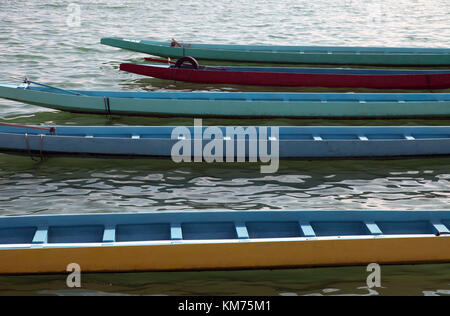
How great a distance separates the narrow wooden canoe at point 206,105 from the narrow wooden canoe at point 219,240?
17.5 ft

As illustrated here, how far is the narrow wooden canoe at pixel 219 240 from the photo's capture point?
287 inches

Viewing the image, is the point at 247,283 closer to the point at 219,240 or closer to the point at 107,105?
the point at 219,240

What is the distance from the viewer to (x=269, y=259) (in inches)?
295

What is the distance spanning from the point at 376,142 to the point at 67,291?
6.07 m

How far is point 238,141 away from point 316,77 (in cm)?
543

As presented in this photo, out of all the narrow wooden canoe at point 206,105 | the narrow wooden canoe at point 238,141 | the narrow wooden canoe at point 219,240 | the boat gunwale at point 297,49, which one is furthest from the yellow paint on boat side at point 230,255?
the boat gunwale at point 297,49

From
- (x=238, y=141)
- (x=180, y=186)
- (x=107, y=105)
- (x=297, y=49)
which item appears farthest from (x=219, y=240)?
Result: (x=297, y=49)

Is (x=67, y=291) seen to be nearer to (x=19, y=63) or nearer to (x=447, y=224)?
A: (x=447, y=224)

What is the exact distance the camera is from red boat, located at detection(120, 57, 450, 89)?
1559cm

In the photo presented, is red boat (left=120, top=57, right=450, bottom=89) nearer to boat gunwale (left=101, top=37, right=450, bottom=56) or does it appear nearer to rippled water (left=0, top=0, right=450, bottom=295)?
rippled water (left=0, top=0, right=450, bottom=295)

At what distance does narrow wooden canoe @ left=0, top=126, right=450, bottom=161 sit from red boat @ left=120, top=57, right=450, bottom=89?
4.12m

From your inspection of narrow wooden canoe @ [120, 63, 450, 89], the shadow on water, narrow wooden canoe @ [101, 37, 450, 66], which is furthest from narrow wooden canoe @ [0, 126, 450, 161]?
narrow wooden canoe @ [101, 37, 450, 66]

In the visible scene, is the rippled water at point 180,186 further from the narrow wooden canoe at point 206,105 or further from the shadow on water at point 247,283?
the narrow wooden canoe at point 206,105

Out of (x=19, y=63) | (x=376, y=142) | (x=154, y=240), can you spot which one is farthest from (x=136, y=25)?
(x=154, y=240)
